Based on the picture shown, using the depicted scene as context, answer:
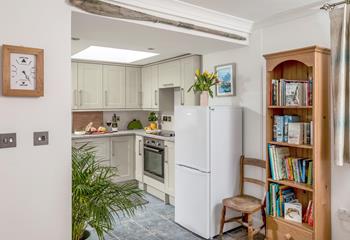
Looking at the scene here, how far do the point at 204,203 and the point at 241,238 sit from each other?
596 millimetres

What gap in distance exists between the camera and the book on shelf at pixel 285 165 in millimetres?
2586

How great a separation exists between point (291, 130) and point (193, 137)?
1.05 metres

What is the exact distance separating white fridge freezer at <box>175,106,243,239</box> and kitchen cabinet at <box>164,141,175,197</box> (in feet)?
1.77

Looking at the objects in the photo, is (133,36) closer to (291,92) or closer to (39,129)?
(39,129)

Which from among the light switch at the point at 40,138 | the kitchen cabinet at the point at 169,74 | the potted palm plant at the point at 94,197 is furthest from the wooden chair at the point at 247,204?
the light switch at the point at 40,138

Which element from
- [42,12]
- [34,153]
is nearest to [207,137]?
[34,153]

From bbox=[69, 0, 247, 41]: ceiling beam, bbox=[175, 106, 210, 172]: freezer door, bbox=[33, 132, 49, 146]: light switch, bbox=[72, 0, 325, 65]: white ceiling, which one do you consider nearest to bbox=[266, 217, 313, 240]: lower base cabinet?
bbox=[175, 106, 210, 172]: freezer door

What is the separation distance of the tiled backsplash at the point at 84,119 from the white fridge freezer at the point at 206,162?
248 cm

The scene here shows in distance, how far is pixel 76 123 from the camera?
5.10m

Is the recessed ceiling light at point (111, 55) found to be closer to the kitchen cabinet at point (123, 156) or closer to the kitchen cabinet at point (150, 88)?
the kitchen cabinet at point (150, 88)

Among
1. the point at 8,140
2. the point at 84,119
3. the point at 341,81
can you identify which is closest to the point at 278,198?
the point at 341,81

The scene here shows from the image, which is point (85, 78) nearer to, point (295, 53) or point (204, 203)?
point (204, 203)

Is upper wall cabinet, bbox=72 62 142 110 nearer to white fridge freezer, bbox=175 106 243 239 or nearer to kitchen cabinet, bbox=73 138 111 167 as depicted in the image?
kitchen cabinet, bbox=73 138 111 167

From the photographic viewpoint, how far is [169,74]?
4559 mm
